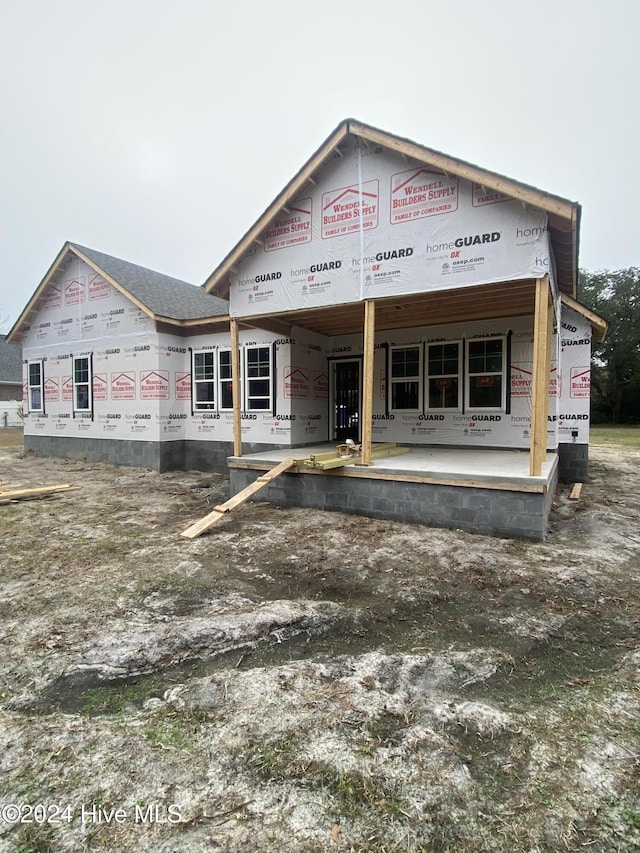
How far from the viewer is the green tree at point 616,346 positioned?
31750 mm

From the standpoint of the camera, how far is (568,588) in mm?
4168

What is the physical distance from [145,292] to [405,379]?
307 inches

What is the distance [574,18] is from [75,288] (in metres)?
16.9

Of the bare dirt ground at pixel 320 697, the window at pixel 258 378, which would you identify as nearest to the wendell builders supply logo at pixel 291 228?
the window at pixel 258 378

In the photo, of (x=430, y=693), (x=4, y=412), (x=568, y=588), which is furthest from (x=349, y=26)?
(x=4, y=412)

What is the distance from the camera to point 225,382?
11.5 metres

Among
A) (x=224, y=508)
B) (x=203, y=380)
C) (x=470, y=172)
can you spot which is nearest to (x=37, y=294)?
(x=203, y=380)

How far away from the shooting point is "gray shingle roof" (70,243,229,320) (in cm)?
1182

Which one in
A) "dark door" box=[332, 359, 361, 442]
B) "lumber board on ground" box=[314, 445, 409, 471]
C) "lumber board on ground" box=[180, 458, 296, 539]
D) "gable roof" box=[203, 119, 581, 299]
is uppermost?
"gable roof" box=[203, 119, 581, 299]

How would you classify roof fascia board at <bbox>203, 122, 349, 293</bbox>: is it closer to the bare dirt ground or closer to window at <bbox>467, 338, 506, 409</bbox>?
window at <bbox>467, 338, 506, 409</bbox>

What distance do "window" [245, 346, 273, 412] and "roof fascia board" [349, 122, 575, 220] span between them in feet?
17.0

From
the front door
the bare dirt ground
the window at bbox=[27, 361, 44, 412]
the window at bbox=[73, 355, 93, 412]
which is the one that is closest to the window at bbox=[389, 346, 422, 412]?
the front door

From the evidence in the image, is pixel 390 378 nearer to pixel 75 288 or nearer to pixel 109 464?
pixel 109 464

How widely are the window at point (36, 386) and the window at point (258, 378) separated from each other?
7912mm
